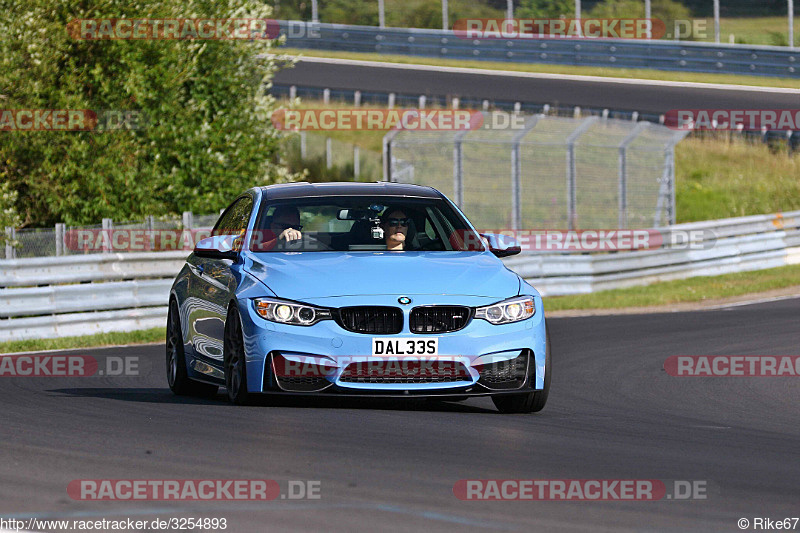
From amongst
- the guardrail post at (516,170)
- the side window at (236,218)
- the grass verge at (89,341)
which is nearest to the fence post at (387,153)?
the guardrail post at (516,170)

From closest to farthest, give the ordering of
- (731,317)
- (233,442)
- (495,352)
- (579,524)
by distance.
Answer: (579,524)
(233,442)
(495,352)
(731,317)

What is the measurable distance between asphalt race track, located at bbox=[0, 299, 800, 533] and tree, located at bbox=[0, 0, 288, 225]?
41.9ft

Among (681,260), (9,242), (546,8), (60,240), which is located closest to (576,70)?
(546,8)

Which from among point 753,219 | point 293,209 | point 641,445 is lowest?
point 753,219

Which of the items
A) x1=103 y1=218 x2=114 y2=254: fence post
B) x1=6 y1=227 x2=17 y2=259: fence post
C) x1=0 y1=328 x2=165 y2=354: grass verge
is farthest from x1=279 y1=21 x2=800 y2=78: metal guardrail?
x1=0 y1=328 x2=165 y2=354: grass verge

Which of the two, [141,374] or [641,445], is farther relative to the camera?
[141,374]

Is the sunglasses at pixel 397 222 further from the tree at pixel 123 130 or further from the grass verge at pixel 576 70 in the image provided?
Answer: the grass verge at pixel 576 70

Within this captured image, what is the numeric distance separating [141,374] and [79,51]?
13475 mm

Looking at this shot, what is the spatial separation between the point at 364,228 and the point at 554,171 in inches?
798

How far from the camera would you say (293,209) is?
10.8m

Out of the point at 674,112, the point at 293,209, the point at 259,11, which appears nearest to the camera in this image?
the point at 293,209

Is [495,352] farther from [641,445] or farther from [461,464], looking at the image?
[461,464]

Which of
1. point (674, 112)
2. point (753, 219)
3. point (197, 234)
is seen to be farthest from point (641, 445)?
point (674, 112)

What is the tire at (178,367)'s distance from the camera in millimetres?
11406
